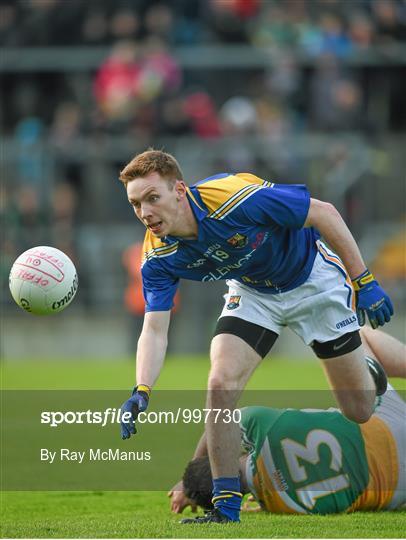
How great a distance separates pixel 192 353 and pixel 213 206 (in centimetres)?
1093

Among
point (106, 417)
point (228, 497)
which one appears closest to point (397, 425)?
point (228, 497)

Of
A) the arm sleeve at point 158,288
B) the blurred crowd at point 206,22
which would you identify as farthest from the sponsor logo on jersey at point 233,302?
the blurred crowd at point 206,22

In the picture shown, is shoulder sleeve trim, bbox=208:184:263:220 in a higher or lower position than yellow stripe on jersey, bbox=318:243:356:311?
higher

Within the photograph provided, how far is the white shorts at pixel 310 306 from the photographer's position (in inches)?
267

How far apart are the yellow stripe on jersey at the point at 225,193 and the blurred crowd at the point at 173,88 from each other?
33.6 feet

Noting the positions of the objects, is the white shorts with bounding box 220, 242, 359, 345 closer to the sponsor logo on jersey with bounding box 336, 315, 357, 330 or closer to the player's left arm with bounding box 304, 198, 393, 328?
the sponsor logo on jersey with bounding box 336, 315, 357, 330

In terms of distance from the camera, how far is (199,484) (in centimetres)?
628

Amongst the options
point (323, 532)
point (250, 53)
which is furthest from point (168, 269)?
point (250, 53)

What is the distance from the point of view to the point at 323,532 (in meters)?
5.54

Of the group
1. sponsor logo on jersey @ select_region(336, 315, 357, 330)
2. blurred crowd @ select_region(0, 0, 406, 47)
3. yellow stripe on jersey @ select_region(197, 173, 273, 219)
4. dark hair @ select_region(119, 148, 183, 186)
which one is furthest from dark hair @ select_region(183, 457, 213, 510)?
blurred crowd @ select_region(0, 0, 406, 47)

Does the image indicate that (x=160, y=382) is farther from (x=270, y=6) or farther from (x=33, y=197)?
(x=270, y=6)

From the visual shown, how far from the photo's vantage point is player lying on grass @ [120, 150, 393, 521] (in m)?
6.15

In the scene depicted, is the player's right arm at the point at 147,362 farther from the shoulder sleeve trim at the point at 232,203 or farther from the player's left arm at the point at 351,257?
the player's left arm at the point at 351,257

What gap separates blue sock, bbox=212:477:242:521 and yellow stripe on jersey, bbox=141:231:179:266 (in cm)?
129
